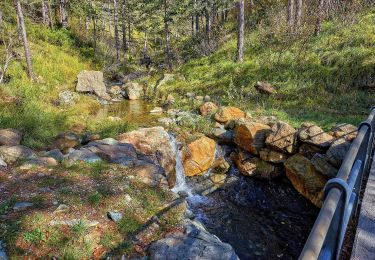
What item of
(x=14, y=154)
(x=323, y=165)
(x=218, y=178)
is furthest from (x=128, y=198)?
(x=323, y=165)

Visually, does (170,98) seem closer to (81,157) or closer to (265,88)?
(265,88)

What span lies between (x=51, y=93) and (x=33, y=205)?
11.0 metres

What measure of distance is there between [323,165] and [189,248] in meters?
4.64

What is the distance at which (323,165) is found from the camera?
773 centimetres

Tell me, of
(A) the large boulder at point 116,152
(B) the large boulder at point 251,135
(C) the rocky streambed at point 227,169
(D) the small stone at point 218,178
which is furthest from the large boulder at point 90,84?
(D) the small stone at point 218,178

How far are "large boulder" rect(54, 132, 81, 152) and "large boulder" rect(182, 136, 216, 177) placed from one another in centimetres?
336

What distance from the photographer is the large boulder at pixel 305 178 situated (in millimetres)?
7860

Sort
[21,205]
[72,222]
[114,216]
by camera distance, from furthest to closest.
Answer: [114,216] < [21,205] < [72,222]

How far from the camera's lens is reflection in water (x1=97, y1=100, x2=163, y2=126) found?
1293 centimetres

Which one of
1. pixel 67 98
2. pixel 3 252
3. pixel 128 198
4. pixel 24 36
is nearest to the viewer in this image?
pixel 3 252

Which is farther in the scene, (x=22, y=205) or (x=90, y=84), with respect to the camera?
(x=90, y=84)

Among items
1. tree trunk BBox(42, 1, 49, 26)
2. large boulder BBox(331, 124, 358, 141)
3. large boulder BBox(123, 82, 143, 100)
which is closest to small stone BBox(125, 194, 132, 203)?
large boulder BBox(331, 124, 358, 141)

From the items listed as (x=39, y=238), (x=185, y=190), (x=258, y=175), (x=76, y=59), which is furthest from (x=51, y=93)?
(x=39, y=238)

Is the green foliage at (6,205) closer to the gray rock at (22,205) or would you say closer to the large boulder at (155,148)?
the gray rock at (22,205)
